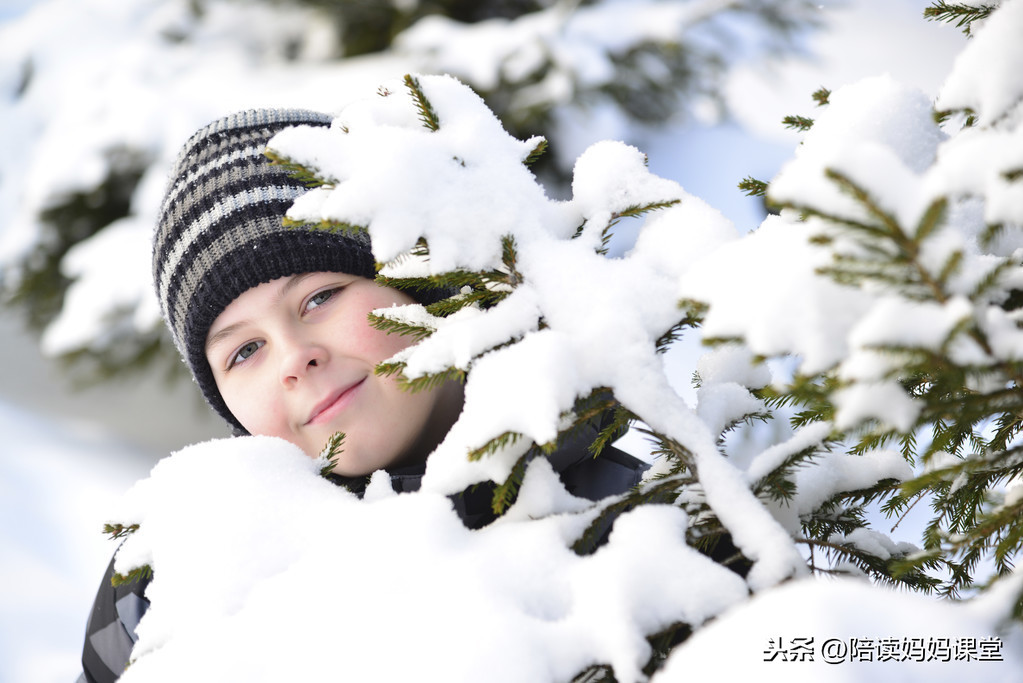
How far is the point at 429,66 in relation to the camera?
11.1 ft

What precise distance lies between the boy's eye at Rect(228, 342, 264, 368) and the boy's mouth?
0.78ft

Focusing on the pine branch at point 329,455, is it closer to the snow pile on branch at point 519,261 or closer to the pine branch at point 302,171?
the snow pile on branch at point 519,261

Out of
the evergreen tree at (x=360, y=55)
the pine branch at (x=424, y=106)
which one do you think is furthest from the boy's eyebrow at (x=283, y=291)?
the evergreen tree at (x=360, y=55)

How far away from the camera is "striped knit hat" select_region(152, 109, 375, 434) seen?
1.33m

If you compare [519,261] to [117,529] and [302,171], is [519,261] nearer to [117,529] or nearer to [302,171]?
[302,171]

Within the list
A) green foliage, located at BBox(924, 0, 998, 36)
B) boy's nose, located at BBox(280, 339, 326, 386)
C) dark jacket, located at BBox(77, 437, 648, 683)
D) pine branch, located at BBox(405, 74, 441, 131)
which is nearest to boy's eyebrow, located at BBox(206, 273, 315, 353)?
boy's nose, located at BBox(280, 339, 326, 386)

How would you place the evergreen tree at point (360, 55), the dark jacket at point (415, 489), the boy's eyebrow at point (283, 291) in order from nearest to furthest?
the dark jacket at point (415, 489) → the boy's eyebrow at point (283, 291) → the evergreen tree at point (360, 55)

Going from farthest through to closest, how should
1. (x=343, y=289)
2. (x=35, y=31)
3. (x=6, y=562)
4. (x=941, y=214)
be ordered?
(x=35, y=31), (x=6, y=562), (x=343, y=289), (x=941, y=214)

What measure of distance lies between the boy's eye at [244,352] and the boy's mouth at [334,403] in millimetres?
239

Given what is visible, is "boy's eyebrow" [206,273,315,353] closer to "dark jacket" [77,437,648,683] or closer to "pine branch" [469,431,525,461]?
"dark jacket" [77,437,648,683]

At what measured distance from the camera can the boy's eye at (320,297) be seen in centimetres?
133

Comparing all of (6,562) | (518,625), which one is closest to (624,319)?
(518,625)

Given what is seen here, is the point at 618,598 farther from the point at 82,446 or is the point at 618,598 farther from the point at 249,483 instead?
the point at 82,446

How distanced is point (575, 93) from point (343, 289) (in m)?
2.61
